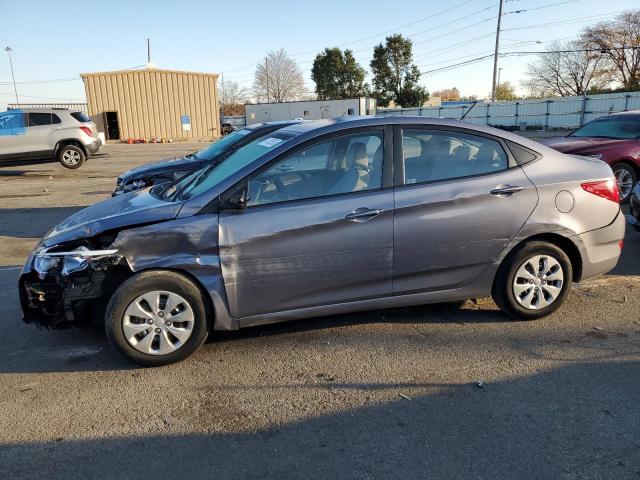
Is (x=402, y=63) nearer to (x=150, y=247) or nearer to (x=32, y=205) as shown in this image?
(x=32, y=205)

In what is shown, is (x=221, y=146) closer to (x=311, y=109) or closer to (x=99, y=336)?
(x=99, y=336)

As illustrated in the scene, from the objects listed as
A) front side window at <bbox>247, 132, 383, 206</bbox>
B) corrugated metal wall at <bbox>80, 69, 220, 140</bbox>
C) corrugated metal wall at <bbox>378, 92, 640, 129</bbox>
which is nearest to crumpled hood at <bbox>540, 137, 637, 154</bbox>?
front side window at <bbox>247, 132, 383, 206</bbox>

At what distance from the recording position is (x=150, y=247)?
3557 mm

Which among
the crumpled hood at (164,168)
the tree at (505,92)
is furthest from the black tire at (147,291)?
the tree at (505,92)

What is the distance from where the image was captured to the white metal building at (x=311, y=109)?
148 feet

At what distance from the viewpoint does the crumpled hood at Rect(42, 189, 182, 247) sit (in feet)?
12.0

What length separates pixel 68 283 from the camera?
11.6 feet

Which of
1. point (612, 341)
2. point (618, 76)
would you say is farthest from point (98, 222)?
point (618, 76)

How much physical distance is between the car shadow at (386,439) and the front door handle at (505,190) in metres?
1.46

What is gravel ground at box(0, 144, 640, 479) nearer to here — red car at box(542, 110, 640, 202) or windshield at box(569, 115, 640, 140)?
red car at box(542, 110, 640, 202)

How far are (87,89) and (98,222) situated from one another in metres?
41.0

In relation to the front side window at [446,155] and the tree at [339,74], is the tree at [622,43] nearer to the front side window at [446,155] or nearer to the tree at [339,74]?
the tree at [339,74]

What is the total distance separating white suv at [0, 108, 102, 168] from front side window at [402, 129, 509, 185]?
14.6 metres

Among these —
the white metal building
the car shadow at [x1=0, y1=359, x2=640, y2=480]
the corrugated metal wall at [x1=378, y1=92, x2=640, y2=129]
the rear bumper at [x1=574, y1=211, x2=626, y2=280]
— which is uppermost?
the white metal building
